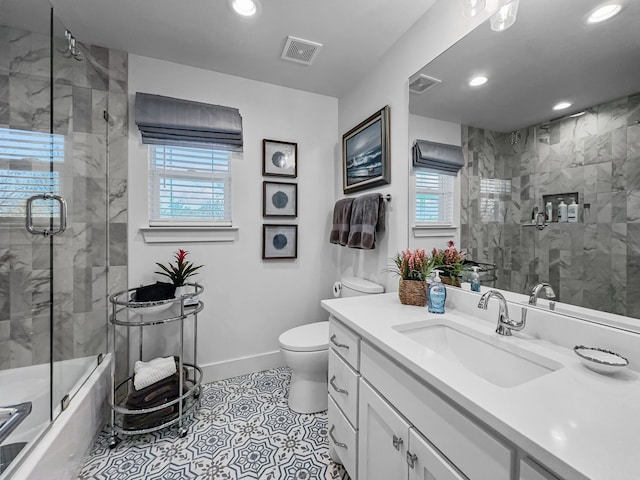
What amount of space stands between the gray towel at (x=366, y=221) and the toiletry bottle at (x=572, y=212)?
1010 mm

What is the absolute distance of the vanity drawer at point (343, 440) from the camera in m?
1.13

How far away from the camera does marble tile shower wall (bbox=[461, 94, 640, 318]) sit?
2.72ft

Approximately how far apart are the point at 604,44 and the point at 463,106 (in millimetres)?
526

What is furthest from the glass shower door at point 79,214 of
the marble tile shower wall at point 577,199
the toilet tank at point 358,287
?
the marble tile shower wall at point 577,199

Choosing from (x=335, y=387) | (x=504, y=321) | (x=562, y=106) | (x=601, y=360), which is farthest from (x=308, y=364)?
(x=562, y=106)

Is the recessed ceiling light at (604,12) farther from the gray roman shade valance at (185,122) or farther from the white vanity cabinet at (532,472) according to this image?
the gray roman shade valance at (185,122)

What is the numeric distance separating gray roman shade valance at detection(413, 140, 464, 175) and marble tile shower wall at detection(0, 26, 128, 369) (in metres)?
1.91

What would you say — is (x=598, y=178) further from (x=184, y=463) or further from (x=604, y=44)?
(x=184, y=463)

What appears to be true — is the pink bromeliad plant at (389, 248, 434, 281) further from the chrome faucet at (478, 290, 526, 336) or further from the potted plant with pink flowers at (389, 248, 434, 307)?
the chrome faucet at (478, 290, 526, 336)

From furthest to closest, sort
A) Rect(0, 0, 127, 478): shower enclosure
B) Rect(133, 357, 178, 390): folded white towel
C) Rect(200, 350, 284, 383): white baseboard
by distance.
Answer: Rect(200, 350, 284, 383): white baseboard, Rect(133, 357, 178, 390): folded white towel, Rect(0, 0, 127, 478): shower enclosure

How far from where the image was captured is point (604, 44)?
2.90ft

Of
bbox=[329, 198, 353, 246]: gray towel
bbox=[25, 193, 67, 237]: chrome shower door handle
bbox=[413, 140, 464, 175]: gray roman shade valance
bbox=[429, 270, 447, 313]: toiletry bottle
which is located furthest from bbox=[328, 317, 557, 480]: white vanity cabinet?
bbox=[25, 193, 67, 237]: chrome shower door handle

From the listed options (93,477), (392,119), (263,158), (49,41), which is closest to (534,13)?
(392,119)

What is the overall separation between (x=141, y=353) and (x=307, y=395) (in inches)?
45.2
